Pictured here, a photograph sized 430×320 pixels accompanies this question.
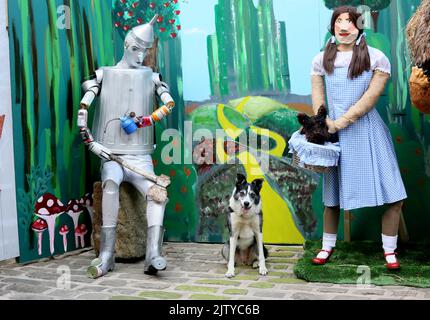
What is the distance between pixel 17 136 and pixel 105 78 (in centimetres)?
79

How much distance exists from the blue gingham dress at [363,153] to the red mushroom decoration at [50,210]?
88.7 inches

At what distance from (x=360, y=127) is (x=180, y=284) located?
163 cm

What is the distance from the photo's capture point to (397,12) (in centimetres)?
445

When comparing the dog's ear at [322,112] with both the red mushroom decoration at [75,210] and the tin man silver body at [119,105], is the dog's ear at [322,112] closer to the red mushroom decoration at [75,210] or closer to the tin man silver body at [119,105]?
the tin man silver body at [119,105]

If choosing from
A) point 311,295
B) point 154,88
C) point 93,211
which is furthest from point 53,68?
point 311,295

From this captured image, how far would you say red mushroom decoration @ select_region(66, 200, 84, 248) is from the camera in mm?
4730

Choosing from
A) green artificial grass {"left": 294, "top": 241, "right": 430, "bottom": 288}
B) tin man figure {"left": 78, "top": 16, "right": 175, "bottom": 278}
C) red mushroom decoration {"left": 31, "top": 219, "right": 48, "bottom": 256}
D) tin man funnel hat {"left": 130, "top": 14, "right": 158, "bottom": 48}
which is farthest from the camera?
red mushroom decoration {"left": 31, "top": 219, "right": 48, "bottom": 256}

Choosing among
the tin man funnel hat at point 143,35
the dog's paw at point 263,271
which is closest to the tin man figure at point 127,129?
the tin man funnel hat at point 143,35

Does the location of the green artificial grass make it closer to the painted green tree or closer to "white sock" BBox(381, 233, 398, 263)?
"white sock" BBox(381, 233, 398, 263)

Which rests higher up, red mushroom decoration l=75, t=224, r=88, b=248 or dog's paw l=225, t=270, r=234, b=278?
→ red mushroom decoration l=75, t=224, r=88, b=248

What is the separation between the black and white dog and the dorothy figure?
0.44 metres

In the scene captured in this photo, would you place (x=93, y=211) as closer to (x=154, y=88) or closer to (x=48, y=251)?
(x=48, y=251)

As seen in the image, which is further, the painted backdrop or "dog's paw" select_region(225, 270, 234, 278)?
the painted backdrop

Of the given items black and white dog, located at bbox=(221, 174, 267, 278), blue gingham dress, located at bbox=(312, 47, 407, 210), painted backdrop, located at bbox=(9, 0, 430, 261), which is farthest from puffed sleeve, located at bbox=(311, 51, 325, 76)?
black and white dog, located at bbox=(221, 174, 267, 278)
